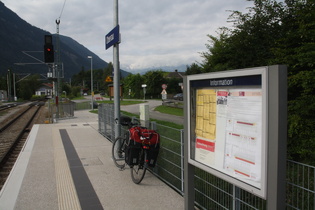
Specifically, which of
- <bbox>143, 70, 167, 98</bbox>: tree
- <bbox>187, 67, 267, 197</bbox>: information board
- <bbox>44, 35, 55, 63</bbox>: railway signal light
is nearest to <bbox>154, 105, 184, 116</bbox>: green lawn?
<bbox>44, 35, 55, 63</bbox>: railway signal light

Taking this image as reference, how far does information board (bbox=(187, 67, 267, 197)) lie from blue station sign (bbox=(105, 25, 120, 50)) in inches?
143

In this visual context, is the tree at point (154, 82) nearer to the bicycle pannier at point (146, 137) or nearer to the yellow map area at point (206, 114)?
the bicycle pannier at point (146, 137)

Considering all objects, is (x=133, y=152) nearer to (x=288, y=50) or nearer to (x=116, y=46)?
(x=116, y=46)

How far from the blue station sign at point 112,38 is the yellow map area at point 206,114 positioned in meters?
3.82

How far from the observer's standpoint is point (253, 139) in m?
2.49

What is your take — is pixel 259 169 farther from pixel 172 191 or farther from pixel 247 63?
pixel 247 63

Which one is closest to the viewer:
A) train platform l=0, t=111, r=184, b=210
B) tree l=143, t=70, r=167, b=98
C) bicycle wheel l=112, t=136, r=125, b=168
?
train platform l=0, t=111, r=184, b=210

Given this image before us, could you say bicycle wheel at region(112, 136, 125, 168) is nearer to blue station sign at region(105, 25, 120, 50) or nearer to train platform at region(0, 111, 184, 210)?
train platform at region(0, 111, 184, 210)

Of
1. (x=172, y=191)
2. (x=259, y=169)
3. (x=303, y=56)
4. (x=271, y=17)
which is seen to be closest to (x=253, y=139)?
(x=259, y=169)

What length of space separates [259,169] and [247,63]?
9.04 m

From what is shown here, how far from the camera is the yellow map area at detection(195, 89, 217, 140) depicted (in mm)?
3018

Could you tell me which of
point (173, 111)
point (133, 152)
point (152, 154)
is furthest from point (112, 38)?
point (173, 111)

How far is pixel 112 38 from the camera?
6879 millimetres

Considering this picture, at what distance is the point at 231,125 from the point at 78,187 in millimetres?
3395
